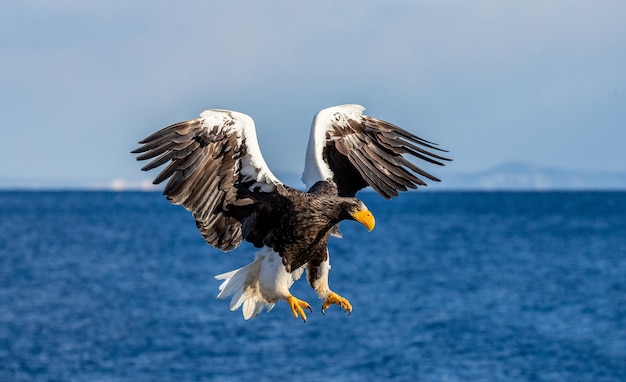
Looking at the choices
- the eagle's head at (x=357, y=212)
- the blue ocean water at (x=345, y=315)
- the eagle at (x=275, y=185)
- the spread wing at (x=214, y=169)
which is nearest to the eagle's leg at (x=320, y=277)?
the eagle at (x=275, y=185)

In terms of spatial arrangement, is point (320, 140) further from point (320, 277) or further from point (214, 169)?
point (320, 277)

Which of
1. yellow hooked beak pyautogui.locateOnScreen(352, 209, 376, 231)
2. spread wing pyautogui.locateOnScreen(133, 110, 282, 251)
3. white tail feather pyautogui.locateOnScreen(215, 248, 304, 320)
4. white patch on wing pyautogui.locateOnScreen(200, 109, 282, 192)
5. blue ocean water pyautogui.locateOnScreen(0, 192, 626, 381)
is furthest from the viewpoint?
blue ocean water pyautogui.locateOnScreen(0, 192, 626, 381)

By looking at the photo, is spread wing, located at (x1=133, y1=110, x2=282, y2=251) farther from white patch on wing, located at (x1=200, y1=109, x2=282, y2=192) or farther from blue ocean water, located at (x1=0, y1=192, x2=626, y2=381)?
blue ocean water, located at (x1=0, y1=192, x2=626, y2=381)

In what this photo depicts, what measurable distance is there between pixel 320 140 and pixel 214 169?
0.92 meters

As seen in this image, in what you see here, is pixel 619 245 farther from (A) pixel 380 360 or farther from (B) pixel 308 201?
(B) pixel 308 201

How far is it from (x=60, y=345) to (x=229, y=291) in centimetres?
2530

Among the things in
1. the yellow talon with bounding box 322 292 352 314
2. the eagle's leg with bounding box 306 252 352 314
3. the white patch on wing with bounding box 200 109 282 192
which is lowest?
the yellow talon with bounding box 322 292 352 314

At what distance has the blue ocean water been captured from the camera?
29625 mm

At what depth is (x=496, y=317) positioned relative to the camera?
37.6 m

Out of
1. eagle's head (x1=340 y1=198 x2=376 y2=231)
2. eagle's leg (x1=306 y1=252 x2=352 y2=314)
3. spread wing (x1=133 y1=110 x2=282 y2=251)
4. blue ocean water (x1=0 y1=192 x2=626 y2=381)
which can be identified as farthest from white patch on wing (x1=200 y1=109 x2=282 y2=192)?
blue ocean water (x1=0 y1=192 x2=626 y2=381)

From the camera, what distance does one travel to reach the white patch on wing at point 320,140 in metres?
9.04

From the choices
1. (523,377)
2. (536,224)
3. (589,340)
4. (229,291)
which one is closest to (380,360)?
(523,377)

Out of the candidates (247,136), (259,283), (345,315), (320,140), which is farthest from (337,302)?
(345,315)

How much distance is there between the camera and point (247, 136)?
28.2 feet
